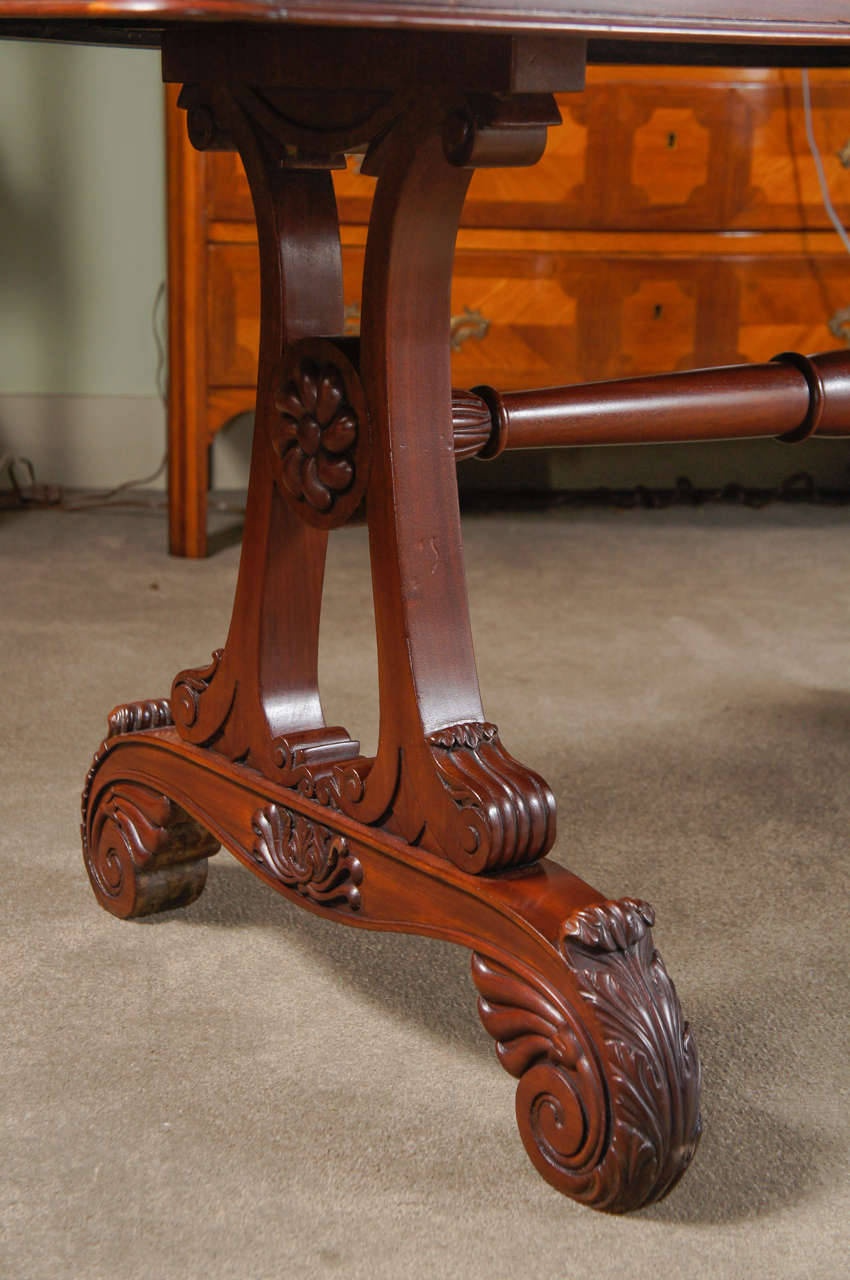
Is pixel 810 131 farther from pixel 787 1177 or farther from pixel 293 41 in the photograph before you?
pixel 787 1177

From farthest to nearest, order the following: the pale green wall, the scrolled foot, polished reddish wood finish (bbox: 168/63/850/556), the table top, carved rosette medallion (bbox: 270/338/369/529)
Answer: the pale green wall < polished reddish wood finish (bbox: 168/63/850/556) < the scrolled foot < carved rosette medallion (bbox: 270/338/369/529) < the table top

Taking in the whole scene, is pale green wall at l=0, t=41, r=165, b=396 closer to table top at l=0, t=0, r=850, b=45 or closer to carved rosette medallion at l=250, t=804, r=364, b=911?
carved rosette medallion at l=250, t=804, r=364, b=911

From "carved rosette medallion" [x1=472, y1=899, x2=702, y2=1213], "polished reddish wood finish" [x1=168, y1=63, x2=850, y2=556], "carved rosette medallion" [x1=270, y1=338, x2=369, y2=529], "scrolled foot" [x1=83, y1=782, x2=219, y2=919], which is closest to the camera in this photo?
"carved rosette medallion" [x1=472, y1=899, x2=702, y2=1213]

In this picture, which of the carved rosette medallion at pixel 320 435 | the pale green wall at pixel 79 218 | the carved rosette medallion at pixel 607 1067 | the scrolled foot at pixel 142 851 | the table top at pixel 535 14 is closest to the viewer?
the table top at pixel 535 14

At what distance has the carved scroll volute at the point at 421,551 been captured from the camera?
73 centimetres

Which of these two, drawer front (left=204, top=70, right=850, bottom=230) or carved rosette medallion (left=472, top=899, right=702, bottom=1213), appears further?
drawer front (left=204, top=70, right=850, bottom=230)

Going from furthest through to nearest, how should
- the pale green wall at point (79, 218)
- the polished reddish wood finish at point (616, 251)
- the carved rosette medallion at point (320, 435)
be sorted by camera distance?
1. the pale green wall at point (79, 218)
2. the polished reddish wood finish at point (616, 251)
3. the carved rosette medallion at point (320, 435)

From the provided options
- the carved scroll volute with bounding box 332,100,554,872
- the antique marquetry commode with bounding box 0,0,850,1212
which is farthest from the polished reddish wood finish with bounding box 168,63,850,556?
the carved scroll volute with bounding box 332,100,554,872

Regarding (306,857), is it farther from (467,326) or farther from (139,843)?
(467,326)

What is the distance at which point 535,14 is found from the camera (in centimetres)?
56

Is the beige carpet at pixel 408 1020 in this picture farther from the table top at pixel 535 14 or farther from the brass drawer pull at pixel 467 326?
the brass drawer pull at pixel 467 326

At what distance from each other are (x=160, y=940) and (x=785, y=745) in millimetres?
704

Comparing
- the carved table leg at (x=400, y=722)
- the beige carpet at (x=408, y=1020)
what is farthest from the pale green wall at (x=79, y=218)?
the carved table leg at (x=400, y=722)

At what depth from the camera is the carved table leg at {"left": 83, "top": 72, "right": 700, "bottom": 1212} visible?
0.68 metres
